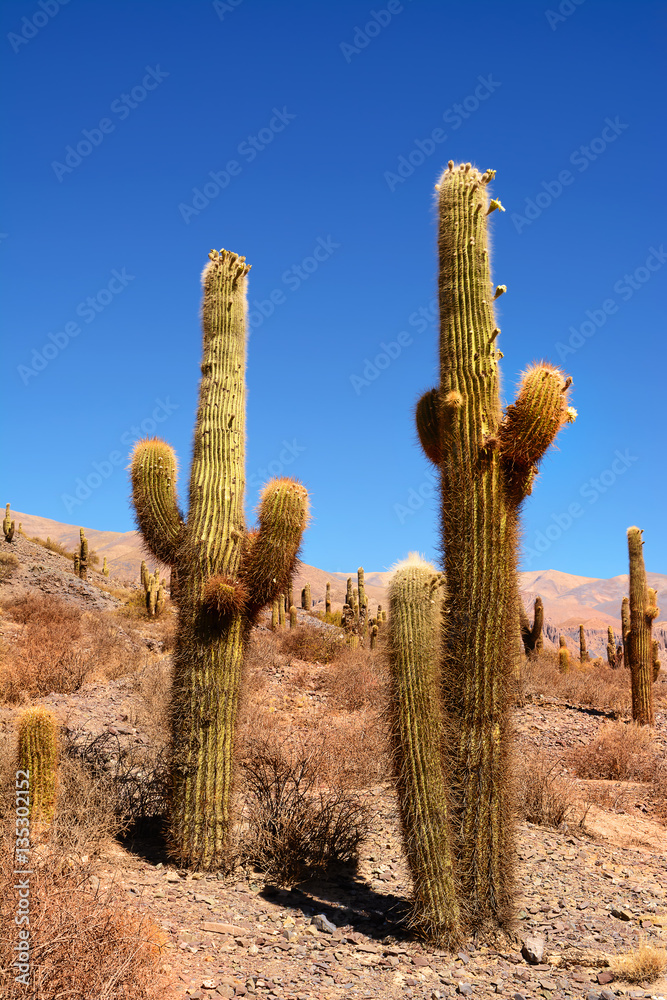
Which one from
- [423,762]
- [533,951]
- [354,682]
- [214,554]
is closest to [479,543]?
[423,762]

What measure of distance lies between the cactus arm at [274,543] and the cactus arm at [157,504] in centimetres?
80

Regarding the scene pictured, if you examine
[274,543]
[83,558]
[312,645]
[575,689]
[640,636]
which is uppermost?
[83,558]

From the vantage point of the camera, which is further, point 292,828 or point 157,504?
point 157,504

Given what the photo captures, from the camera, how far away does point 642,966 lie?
484 cm

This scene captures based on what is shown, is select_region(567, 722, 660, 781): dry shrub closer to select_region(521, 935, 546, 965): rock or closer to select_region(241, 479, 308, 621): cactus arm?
select_region(521, 935, 546, 965): rock

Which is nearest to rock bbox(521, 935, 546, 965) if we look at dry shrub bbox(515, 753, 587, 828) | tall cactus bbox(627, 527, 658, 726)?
dry shrub bbox(515, 753, 587, 828)

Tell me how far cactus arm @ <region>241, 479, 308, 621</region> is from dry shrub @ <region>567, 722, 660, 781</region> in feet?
22.7

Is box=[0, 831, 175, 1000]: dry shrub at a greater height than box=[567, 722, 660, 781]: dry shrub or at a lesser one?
greater

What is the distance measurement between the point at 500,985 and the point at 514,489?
10.7 feet

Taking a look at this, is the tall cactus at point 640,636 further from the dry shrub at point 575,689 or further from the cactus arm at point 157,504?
the cactus arm at point 157,504

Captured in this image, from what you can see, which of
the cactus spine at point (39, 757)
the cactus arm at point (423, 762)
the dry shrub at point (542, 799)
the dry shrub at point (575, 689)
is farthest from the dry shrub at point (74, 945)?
the dry shrub at point (575, 689)

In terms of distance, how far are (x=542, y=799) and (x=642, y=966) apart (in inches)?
137

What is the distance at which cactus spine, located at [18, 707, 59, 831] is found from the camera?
6074mm

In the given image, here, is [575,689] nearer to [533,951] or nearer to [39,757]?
[533,951]
